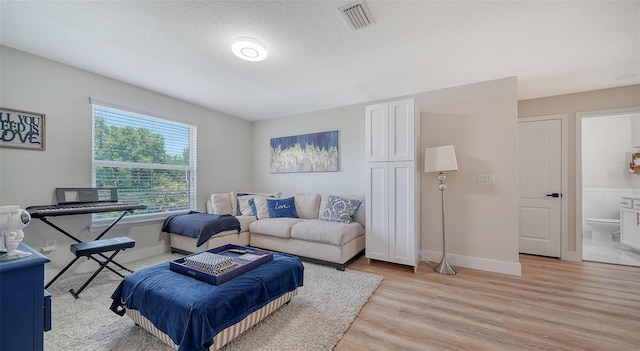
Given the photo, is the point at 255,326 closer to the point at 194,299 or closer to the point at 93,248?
the point at 194,299

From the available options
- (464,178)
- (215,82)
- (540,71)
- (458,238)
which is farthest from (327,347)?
(540,71)

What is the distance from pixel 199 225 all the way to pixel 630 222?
659cm

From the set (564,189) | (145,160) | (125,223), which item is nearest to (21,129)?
(145,160)

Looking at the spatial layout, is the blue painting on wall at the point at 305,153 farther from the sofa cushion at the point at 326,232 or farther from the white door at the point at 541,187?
the white door at the point at 541,187

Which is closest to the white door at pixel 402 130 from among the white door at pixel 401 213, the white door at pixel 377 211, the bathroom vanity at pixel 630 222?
the white door at pixel 401 213

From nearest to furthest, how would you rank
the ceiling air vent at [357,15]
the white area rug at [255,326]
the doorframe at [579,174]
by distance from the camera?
the white area rug at [255,326], the ceiling air vent at [357,15], the doorframe at [579,174]

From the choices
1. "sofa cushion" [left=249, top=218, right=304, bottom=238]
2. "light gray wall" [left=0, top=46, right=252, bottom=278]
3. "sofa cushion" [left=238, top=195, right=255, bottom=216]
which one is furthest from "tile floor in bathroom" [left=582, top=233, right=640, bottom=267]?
"light gray wall" [left=0, top=46, right=252, bottom=278]

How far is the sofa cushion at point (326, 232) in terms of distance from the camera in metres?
2.97

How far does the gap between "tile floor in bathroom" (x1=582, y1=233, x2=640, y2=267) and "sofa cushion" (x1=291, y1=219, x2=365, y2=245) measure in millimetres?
3413

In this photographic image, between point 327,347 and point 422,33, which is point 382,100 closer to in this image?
point 422,33

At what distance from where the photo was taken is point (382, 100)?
12.5 ft

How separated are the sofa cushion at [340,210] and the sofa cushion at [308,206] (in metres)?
0.31

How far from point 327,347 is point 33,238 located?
3.21 meters

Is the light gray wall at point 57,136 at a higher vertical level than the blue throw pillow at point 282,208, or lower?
higher
